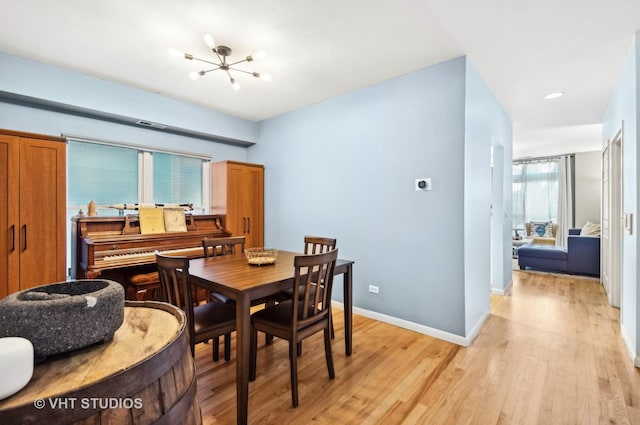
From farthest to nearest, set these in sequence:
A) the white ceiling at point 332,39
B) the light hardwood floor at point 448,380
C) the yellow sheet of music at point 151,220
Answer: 1. the yellow sheet of music at point 151,220
2. the white ceiling at point 332,39
3. the light hardwood floor at point 448,380

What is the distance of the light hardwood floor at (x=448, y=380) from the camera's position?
1849mm

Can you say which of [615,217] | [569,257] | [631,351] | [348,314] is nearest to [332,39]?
[348,314]

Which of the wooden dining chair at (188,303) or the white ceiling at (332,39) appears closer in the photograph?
the wooden dining chair at (188,303)

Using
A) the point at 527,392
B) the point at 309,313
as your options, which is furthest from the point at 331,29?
the point at 527,392

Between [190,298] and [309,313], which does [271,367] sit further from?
[190,298]

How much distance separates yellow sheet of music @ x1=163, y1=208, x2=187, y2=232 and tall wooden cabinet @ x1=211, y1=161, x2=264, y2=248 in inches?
25.4

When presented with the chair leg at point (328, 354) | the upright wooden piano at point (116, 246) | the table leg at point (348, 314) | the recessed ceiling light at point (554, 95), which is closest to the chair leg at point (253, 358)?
the chair leg at point (328, 354)

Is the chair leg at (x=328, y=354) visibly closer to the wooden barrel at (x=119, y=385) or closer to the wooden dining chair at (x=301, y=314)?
the wooden dining chair at (x=301, y=314)

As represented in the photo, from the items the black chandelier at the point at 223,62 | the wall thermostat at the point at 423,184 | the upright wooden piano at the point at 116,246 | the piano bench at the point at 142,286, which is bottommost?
the piano bench at the point at 142,286

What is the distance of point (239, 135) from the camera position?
4.69 m

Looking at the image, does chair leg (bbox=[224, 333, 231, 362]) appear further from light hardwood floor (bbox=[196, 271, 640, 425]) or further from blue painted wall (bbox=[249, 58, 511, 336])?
blue painted wall (bbox=[249, 58, 511, 336])

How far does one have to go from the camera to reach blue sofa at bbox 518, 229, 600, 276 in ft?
17.3

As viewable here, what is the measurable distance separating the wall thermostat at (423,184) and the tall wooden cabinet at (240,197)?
8.24ft

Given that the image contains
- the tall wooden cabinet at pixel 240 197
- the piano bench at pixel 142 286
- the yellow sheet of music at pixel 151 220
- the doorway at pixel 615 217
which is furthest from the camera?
the tall wooden cabinet at pixel 240 197
